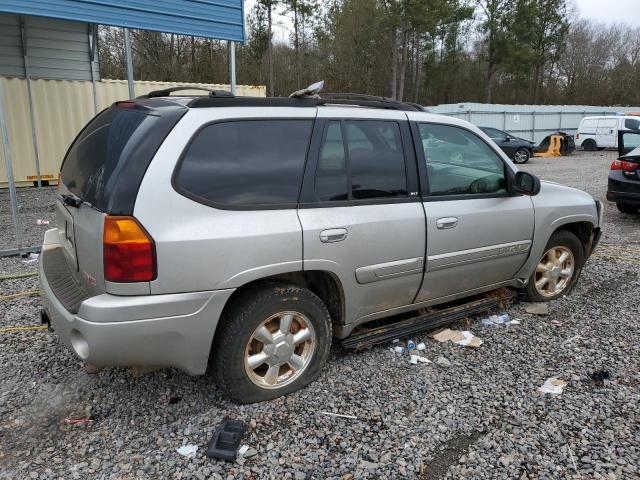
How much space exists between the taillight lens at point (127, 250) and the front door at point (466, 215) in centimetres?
189

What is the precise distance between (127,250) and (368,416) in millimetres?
1660

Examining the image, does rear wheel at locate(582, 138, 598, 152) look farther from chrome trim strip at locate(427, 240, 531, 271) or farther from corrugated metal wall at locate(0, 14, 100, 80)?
chrome trim strip at locate(427, 240, 531, 271)

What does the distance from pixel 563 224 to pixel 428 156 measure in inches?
68.8

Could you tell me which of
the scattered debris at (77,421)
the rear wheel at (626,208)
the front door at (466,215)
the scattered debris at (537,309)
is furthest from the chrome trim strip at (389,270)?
the rear wheel at (626,208)

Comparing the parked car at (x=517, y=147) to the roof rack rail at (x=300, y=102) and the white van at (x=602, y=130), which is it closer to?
the white van at (x=602, y=130)

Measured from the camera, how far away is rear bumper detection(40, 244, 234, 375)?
2.49 m

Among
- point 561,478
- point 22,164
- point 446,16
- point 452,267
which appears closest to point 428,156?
point 452,267

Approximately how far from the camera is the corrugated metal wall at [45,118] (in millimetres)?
11086

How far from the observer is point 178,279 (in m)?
2.57

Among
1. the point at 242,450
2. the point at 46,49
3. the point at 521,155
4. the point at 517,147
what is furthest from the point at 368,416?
the point at 521,155

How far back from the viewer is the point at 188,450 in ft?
8.77

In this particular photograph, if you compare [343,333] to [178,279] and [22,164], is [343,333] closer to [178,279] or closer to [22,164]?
[178,279]

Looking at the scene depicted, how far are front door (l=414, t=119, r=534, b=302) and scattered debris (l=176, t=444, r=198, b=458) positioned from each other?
1.86 meters

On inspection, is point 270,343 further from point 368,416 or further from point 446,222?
point 446,222
